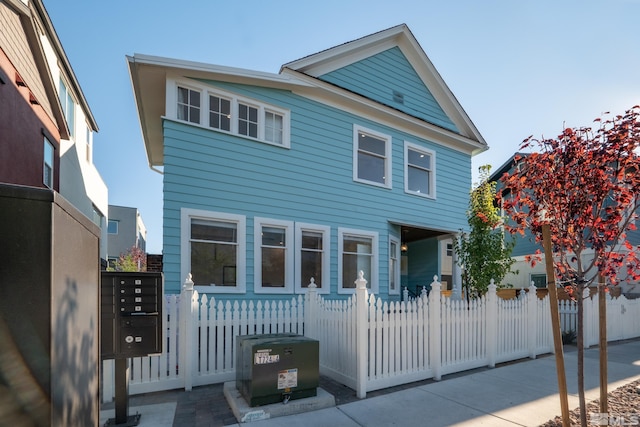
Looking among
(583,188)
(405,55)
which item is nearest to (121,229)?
(405,55)

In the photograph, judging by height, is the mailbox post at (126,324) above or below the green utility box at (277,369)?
above

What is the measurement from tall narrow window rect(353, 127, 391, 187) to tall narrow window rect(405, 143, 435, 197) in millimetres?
726

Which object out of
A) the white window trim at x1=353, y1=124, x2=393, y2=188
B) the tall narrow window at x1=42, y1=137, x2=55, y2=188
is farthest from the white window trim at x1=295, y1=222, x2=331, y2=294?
the tall narrow window at x1=42, y1=137, x2=55, y2=188

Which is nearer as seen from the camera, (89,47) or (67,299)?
(67,299)

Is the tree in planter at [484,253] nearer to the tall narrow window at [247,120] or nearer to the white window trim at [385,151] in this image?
the white window trim at [385,151]

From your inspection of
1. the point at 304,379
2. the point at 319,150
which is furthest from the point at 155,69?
the point at 304,379

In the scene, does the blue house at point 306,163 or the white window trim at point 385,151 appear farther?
the white window trim at point 385,151

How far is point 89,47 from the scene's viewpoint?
28.8 feet

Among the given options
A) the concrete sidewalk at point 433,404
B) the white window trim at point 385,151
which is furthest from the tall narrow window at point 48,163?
the white window trim at point 385,151

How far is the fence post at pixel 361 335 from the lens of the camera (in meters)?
A: 5.03

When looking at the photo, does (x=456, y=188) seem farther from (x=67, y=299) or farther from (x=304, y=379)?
(x=67, y=299)

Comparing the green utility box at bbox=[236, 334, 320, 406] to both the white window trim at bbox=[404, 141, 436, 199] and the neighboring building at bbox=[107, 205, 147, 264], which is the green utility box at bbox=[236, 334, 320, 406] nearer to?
the white window trim at bbox=[404, 141, 436, 199]

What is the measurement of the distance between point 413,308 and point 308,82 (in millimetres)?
5704

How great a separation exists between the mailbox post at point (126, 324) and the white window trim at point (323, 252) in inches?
164
